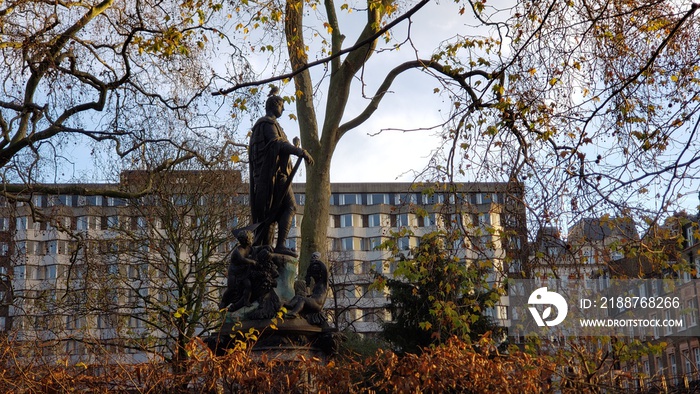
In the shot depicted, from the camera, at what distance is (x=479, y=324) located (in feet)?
80.3

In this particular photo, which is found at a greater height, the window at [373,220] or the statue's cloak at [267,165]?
the window at [373,220]

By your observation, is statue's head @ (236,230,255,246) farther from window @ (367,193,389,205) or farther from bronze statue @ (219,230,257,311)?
window @ (367,193,389,205)

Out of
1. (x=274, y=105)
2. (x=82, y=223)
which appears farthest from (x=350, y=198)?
(x=274, y=105)

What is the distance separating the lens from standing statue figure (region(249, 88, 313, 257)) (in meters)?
10.9

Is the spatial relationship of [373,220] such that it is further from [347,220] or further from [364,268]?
[364,268]

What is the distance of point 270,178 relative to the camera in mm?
10961

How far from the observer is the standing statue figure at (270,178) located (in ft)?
35.9

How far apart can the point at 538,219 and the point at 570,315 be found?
160 inches

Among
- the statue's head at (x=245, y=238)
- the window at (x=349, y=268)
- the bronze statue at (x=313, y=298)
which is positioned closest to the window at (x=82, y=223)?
the statue's head at (x=245, y=238)

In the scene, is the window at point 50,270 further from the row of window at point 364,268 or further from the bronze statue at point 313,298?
the bronze statue at point 313,298

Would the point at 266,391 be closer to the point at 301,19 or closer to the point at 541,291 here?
the point at 541,291

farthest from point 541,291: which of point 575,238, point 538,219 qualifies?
point 538,219

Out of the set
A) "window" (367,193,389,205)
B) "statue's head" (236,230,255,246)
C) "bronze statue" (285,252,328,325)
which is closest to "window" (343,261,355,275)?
"window" (367,193,389,205)

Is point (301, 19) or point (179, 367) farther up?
point (301, 19)
